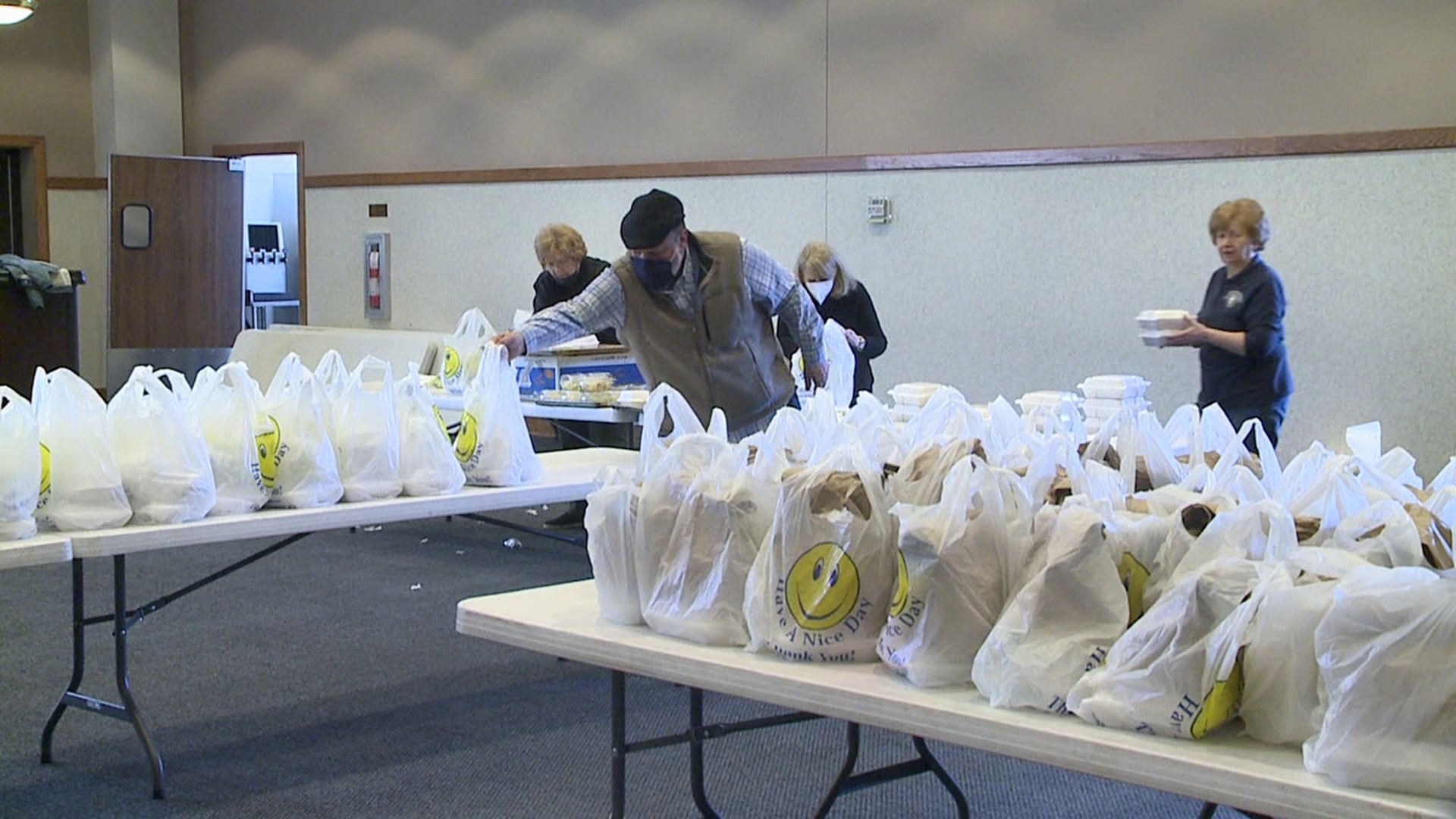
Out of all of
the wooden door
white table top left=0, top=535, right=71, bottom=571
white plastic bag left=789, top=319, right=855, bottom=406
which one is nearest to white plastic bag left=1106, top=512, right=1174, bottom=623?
white table top left=0, top=535, right=71, bottom=571

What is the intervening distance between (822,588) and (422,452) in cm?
170

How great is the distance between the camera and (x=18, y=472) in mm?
2834

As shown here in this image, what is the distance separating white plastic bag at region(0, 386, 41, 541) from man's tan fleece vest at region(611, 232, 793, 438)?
150 cm

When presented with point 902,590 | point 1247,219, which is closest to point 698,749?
point 902,590

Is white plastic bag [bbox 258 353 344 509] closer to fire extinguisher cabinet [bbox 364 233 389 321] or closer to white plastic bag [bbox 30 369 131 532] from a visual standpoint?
white plastic bag [bbox 30 369 131 532]

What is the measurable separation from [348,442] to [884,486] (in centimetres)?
156

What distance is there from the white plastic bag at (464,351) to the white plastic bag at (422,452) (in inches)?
72.5

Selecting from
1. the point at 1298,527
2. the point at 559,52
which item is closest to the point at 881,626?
the point at 1298,527

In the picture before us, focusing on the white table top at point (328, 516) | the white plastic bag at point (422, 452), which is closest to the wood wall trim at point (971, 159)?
the white table top at point (328, 516)

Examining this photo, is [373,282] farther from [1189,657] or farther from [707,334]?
[1189,657]

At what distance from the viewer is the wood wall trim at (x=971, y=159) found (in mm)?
5781

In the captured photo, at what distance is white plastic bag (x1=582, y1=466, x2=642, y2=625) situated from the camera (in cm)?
224

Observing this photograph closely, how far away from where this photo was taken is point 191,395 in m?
3.30

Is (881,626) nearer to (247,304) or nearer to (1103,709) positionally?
(1103,709)
